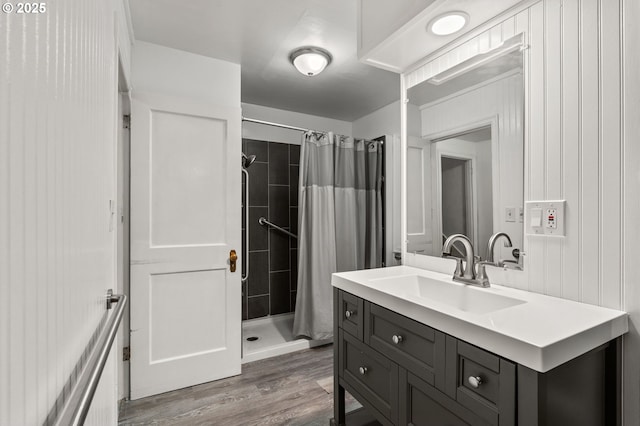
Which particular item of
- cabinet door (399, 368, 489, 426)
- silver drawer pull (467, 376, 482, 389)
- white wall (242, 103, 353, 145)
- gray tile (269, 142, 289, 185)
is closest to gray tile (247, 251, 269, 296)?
gray tile (269, 142, 289, 185)

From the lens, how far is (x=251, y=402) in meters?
1.96

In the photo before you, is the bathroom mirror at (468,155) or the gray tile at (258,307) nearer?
the bathroom mirror at (468,155)

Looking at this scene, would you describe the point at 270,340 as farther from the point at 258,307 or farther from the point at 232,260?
the point at 232,260

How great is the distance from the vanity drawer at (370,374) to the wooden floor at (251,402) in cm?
49

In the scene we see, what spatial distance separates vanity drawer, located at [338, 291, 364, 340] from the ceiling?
1623mm

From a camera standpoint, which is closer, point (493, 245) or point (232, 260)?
Answer: point (493, 245)

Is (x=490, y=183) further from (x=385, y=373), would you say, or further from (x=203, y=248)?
(x=203, y=248)

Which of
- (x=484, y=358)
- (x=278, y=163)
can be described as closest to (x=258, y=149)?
(x=278, y=163)

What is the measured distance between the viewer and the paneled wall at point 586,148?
3.34 ft

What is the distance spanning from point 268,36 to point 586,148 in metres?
1.87

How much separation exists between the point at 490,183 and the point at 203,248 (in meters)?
1.84

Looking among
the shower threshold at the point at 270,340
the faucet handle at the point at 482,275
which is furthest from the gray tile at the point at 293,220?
the faucet handle at the point at 482,275

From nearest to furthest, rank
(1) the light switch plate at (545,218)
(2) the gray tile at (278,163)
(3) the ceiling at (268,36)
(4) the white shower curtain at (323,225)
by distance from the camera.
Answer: (1) the light switch plate at (545,218)
(3) the ceiling at (268,36)
(4) the white shower curtain at (323,225)
(2) the gray tile at (278,163)

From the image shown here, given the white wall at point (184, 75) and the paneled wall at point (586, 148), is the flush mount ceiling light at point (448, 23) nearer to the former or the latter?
the paneled wall at point (586, 148)
